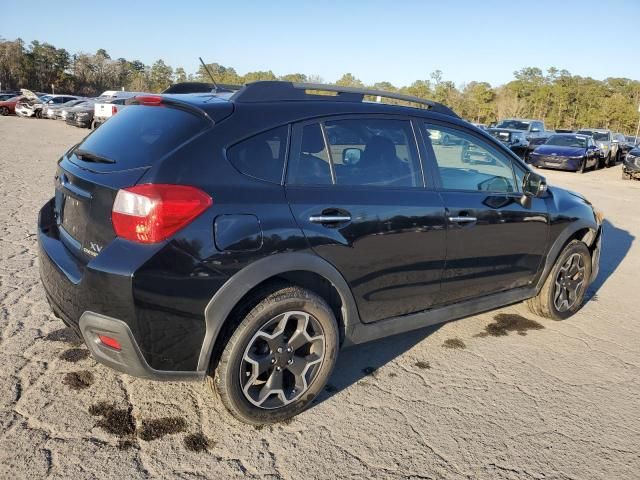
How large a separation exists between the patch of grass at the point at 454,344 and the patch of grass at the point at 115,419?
91.7 inches

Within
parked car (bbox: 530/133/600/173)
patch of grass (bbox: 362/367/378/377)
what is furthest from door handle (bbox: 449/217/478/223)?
parked car (bbox: 530/133/600/173)

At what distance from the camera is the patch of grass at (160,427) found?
2688 mm

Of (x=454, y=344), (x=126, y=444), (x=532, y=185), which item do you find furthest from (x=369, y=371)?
(x=532, y=185)

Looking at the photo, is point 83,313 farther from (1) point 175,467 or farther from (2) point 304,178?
(2) point 304,178

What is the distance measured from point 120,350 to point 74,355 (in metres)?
1.20

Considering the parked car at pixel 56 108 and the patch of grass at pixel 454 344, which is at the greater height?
the parked car at pixel 56 108

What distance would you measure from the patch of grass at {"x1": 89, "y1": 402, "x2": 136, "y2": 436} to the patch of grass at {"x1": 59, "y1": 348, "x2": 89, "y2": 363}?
23.2 inches

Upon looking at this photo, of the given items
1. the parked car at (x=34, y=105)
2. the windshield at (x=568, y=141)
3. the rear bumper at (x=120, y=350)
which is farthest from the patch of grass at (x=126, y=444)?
the parked car at (x=34, y=105)

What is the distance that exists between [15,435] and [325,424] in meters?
1.59

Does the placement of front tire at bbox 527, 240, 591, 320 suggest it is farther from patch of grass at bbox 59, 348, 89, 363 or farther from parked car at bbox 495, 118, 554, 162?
parked car at bbox 495, 118, 554, 162

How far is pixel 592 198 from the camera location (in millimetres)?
12641

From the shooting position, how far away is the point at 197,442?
2.66 m

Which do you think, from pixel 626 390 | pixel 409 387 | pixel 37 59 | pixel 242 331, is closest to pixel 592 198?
pixel 626 390

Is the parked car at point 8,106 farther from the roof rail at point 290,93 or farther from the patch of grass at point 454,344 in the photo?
the patch of grass at point 454,344
